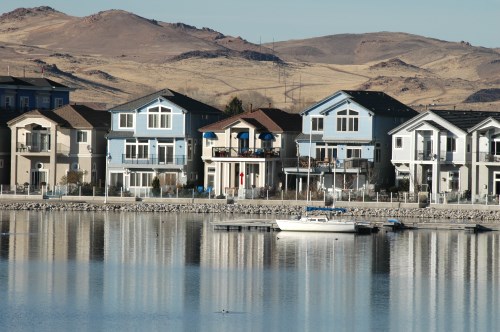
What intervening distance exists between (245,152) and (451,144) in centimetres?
1161

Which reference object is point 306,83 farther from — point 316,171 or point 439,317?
point 439,317

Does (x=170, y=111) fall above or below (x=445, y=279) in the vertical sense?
above

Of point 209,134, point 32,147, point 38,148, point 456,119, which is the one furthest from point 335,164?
point 32,147

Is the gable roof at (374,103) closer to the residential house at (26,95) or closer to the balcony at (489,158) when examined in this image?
the balcony at (489,158)

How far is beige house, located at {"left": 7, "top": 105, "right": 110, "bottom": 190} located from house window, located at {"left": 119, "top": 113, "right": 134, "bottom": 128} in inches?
75.1

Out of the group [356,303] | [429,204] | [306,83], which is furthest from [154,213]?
[306,83]

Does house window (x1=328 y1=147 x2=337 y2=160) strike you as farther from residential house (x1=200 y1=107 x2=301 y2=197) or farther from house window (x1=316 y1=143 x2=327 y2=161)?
residential house (x1=200 y1=107 x2=301 y2=197)

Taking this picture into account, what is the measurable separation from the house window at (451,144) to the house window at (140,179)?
17352 millimetres

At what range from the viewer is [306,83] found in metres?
197

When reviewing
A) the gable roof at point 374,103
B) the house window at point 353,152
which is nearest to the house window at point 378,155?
the house window at point 353,152

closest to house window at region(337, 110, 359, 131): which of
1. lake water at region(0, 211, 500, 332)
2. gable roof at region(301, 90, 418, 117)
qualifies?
gable roof at region(301, 90, 418, 117)

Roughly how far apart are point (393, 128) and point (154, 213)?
15.8 metres

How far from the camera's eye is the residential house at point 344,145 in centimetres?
8229

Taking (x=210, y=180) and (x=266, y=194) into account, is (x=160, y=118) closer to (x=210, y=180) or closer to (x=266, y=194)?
(x=210, y=180)
